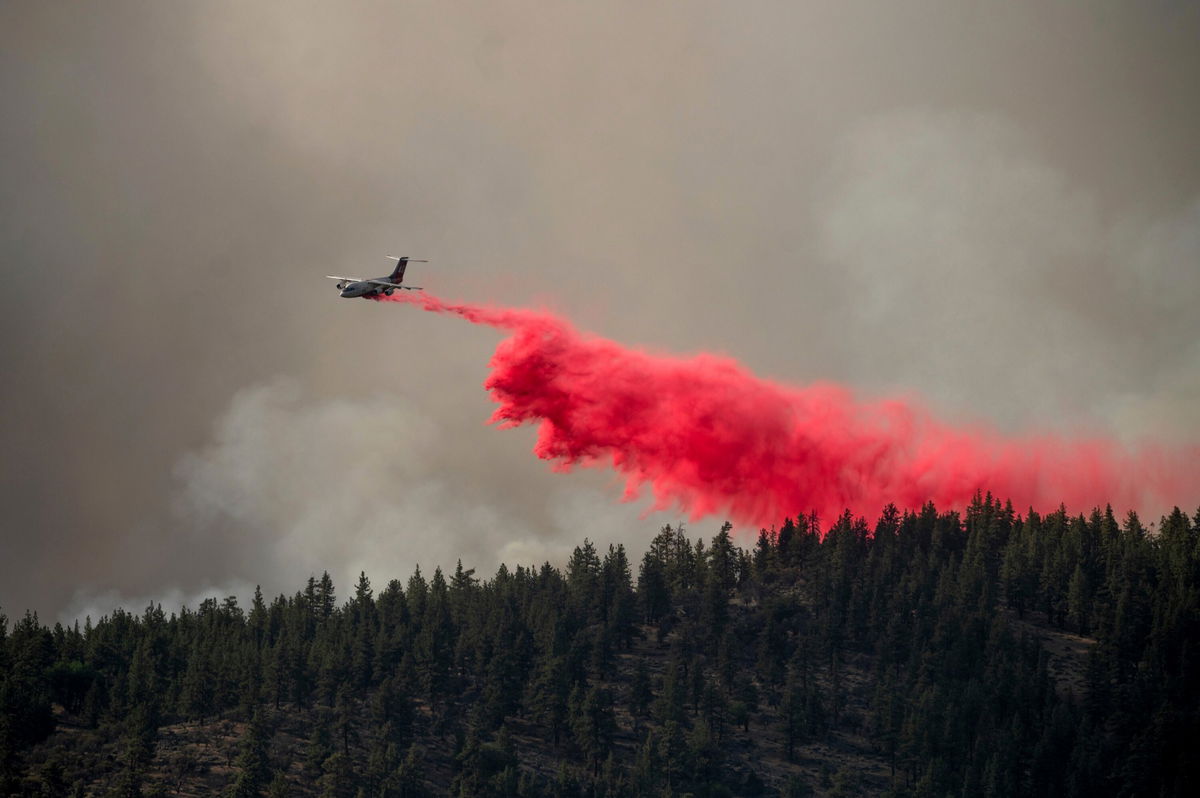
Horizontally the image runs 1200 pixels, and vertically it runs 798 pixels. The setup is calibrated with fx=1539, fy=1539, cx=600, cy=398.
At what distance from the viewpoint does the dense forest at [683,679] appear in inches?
5842

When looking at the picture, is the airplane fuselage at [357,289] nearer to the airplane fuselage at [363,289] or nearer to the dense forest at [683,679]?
the airplane fuselage at [363,289]

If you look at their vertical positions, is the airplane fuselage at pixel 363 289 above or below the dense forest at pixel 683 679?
above

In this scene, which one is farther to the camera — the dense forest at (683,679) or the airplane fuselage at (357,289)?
the airplane fuselage at (357,289)

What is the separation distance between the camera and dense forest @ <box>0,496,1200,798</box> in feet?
487

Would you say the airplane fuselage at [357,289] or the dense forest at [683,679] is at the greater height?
the airplane fuselage at [357,289]

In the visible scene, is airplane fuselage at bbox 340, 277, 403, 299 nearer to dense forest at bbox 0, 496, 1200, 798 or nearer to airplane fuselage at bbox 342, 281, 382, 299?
airplane fuselage at bbox 342, 281, 382, 299

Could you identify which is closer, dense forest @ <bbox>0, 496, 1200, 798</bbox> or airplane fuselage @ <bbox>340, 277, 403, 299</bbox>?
dense forest @ <bbox>0, 496, 1200, 798</bbox>

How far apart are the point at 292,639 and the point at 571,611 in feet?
103

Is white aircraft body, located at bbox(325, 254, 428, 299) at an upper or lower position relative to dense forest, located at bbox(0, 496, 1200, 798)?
upper

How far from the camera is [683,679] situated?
166 meters

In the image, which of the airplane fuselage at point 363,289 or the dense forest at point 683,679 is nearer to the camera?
the dense forest at point 683,679

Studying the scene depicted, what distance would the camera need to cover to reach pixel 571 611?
176 meters

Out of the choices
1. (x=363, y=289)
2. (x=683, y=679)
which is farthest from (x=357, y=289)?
(x=683, y=679)

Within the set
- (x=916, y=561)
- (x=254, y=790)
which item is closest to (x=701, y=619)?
(x=916, y=561)
